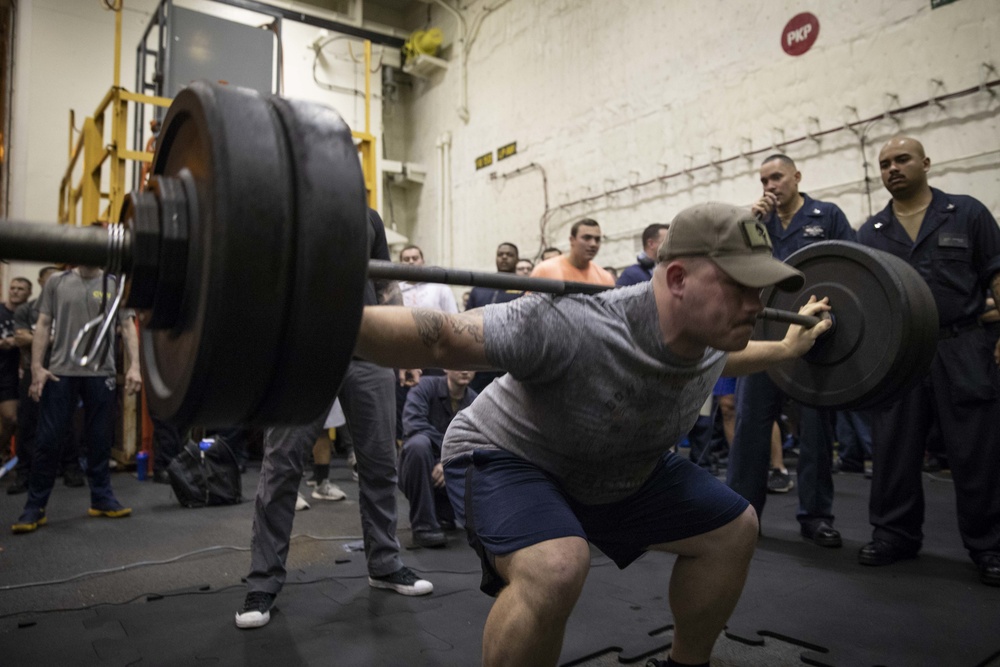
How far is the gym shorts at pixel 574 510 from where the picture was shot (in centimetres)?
122

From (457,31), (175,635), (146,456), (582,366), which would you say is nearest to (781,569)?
(582,366)

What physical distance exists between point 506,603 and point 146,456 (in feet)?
12.8

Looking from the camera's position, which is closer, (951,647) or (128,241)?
(128,241)

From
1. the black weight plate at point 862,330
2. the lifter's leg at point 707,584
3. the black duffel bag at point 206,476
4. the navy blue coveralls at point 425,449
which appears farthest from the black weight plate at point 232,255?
the black duffel bag at point 206,476

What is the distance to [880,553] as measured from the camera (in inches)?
91.8

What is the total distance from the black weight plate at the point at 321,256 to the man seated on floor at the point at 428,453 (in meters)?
1.90

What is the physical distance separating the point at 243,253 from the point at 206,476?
122 inches

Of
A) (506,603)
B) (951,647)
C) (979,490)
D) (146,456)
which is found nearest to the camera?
(506,603)

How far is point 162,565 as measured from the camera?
2457 mm

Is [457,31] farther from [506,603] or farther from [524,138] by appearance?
[506,603]

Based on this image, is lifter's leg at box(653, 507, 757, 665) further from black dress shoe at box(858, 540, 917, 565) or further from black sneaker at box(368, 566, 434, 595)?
black dress shoe at box(858, 540, 917, 565)

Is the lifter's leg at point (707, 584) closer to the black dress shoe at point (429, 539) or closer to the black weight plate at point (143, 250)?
the black weight plate at point (143, 250)

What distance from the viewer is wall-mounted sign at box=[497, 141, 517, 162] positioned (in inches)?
282

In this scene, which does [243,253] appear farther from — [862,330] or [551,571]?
[862,330]
